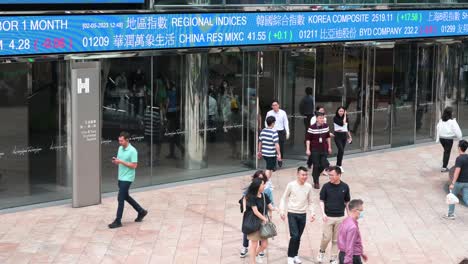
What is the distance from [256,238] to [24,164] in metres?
5.94

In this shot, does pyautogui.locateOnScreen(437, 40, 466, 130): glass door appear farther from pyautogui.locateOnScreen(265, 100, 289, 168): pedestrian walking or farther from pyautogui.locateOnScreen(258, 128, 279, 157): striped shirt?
pyautogui.locateOnScreen(258, 128, 279, 157): striped shirt

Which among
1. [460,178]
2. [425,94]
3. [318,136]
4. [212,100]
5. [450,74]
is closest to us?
[460,178]

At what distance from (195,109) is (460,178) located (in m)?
6.03

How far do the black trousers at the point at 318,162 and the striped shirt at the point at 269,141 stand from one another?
3.49 ft

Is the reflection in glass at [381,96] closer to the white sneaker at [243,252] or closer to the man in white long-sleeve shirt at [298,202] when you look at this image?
the white sneaker at [243,252]

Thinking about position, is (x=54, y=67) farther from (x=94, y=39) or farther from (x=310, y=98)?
(x=310, y=98)

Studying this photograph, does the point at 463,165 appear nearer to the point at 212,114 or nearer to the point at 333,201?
the point at 333,201

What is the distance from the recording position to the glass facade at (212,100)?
16.5 m

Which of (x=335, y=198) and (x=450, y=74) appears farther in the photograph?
(x=450, y=74)

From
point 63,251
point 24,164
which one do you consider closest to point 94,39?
point 24,164

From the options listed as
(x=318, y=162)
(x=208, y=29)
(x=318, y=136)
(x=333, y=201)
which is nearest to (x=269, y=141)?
(x=318, y=136)

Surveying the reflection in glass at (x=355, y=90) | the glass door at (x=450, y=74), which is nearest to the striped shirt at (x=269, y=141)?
the reflection in glass at (x=355, y=90)

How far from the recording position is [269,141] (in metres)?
17.0

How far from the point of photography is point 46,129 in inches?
655
